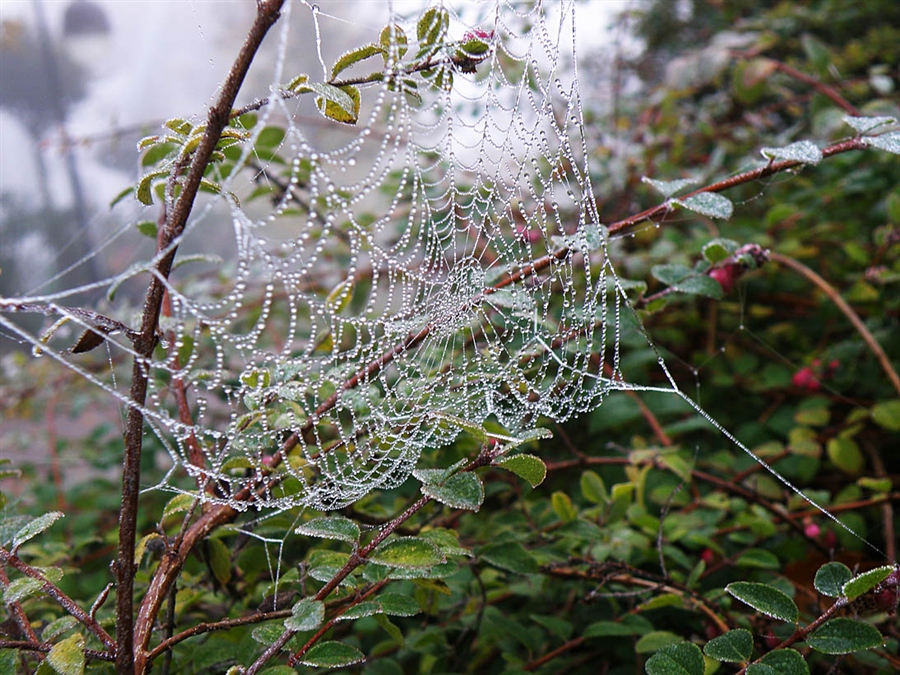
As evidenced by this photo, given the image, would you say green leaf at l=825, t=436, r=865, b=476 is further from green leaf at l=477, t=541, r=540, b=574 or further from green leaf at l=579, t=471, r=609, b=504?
green leaf at l=477, t=541, r=540, b=574

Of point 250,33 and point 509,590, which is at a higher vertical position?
point 250,33

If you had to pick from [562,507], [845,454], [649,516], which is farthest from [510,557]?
[845,454]

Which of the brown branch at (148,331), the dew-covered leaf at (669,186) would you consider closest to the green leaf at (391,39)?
the brown branch at (148,331)

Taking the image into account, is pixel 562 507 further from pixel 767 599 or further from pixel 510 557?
pixel 767 599

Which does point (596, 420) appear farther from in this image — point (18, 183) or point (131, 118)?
point (131, 118)

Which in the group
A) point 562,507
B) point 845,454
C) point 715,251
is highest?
point 715,251

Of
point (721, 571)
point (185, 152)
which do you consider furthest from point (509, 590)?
point (185, 152)

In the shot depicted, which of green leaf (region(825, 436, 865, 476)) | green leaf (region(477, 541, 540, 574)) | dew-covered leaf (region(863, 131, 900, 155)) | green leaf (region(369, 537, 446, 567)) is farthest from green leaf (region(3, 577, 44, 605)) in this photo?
green leaf (region(825, 436, 865, 476))
